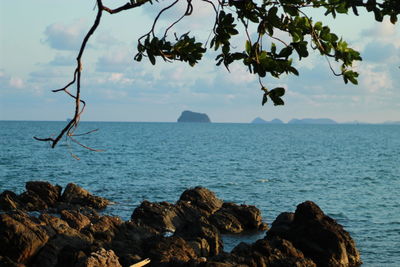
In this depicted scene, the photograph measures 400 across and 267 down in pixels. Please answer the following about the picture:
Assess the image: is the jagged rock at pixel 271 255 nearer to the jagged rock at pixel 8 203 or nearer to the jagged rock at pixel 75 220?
the jagged rock at pixel 75 220

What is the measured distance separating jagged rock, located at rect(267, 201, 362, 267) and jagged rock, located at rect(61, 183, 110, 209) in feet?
43.0

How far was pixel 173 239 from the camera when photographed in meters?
14.3

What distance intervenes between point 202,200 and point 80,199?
7.42 m

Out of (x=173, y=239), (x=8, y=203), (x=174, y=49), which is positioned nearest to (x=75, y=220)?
(x=173, y=239)

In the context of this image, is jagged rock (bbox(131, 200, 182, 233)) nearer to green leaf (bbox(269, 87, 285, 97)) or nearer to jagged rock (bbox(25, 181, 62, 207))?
jagged rock (bbox(25, 181, 62, 207))

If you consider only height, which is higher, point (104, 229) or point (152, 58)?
point (152, 58)

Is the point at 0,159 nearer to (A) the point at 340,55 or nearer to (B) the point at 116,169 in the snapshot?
(B) the point at 116,169

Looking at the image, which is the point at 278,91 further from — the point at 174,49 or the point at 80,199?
the point at 80,199

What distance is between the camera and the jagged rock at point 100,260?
11.6 metres

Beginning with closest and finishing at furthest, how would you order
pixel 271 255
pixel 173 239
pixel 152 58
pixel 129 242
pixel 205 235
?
1. pixel 152 58
2. pixel 173 239
3. pixel 271 255
4. pixel 129 242
5. pixel 205 235

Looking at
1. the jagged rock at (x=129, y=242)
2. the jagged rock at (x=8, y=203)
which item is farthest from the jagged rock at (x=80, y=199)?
the jagged rock at (x=129, y=242)

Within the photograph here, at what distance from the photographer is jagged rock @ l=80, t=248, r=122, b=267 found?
38.1 ft

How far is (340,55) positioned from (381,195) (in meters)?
36.7

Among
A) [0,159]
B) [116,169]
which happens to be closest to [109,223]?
[116,169]
